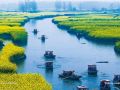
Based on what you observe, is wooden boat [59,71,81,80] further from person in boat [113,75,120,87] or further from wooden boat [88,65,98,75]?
person in boat [113,75,120,87]

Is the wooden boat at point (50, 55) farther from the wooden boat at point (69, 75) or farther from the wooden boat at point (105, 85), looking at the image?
the wooden boat at point (105, 85)

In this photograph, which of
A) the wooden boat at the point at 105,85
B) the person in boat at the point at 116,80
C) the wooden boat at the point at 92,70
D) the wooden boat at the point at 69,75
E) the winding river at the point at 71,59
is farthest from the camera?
the wooden boat at the point at 92,70

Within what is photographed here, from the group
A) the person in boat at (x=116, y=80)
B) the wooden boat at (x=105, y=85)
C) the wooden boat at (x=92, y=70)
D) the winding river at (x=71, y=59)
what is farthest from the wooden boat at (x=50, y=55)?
the wooden boat at (x=105, y=85)

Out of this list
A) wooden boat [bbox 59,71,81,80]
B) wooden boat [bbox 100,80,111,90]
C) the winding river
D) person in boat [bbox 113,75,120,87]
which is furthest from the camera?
wooden boat [bbox 59,71,81,80]

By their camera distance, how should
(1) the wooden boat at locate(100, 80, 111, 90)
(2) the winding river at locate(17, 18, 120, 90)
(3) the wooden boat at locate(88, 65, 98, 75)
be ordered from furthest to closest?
(3) the wooden boat at locate(88, 65, 98, 75) → (2) the winding river at locate(17, 18, 120, 90) → (1) the wooden boat at locate(100, 80, 111, 90)

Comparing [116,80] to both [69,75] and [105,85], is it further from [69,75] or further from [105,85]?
[69,75]

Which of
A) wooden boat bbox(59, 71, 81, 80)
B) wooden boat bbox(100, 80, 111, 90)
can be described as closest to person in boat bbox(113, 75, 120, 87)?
wooden boat bbox(100, 80, 111, 90)

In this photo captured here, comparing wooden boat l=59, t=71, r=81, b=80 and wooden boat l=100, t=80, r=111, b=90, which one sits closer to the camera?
wooden boat l=100, t=80, r=111, b=90

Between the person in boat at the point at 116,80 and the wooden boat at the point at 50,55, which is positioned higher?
the wooden boat at the point at 50,55
